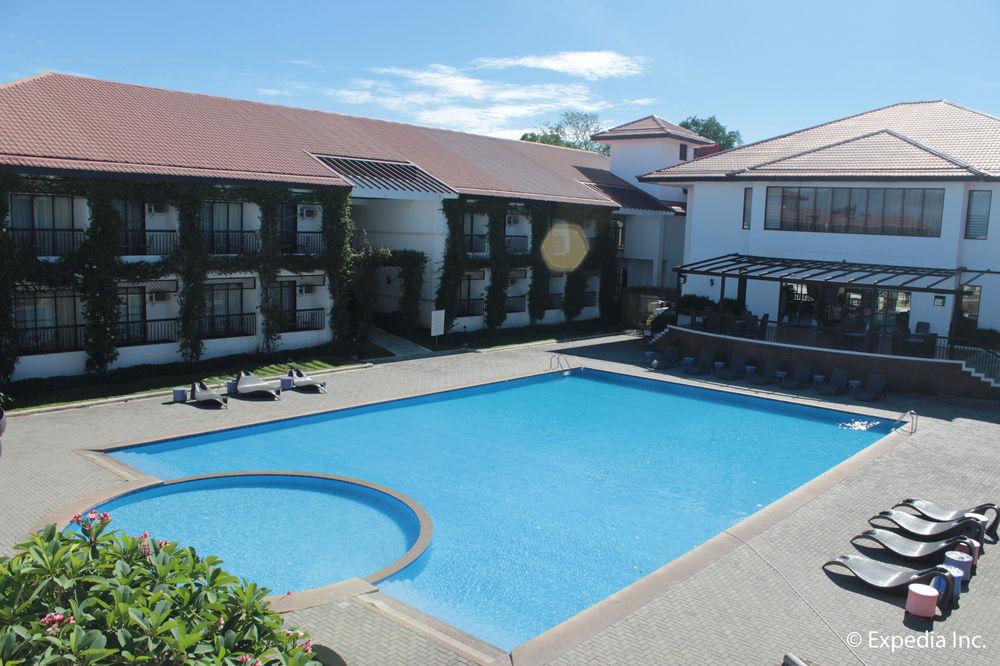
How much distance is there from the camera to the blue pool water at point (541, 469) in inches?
491

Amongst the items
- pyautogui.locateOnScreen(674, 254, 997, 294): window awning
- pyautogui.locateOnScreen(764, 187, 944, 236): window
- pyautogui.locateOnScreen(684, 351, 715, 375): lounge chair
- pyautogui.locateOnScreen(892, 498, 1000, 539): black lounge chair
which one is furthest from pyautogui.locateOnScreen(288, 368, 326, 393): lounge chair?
pyautogui.locateOnScreen(764, 187, 944, 236): window

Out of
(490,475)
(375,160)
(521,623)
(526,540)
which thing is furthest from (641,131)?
(521,623)

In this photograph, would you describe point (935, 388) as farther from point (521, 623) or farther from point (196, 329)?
point (196, 329)

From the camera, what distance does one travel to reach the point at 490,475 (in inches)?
694

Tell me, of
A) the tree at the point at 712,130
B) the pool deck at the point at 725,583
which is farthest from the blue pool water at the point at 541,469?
the tree at the point at 712,130

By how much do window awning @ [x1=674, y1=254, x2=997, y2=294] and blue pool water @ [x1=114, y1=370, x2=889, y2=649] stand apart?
18.6 ft

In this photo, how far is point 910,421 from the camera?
2153cm

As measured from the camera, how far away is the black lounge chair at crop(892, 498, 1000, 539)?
1339 centimetres

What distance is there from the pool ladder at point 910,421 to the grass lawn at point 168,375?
16849mm

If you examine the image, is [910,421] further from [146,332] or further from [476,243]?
[146,332]

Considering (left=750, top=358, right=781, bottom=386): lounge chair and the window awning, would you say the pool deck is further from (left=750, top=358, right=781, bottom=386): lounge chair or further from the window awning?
the window awning

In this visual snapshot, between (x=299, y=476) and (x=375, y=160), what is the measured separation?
1874 centimetres

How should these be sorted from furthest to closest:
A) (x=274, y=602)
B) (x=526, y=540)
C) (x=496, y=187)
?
(x=496, y=187) → (x=526, y=540) → (x=274, y=602)

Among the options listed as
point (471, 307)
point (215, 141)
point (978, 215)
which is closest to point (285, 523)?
point (215, 141)
